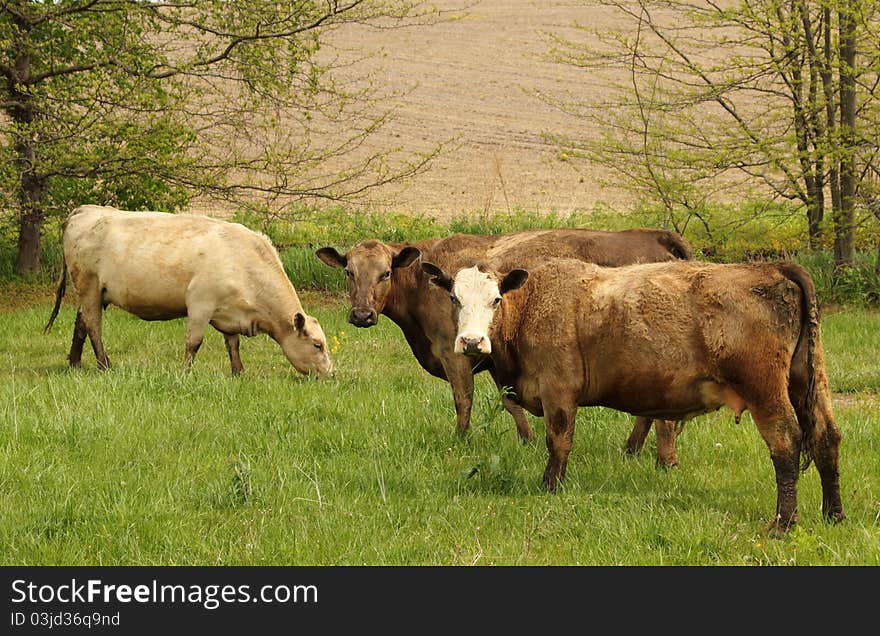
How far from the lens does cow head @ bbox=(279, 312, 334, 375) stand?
12203mm

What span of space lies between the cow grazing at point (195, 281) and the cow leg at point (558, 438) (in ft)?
17.2

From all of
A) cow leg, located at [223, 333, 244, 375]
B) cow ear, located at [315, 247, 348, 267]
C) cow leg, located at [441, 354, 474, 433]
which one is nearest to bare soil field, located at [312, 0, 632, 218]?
cow leg, located at [223, 333, 244, 375]

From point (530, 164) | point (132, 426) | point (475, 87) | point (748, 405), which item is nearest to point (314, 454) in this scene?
point (132, 426)

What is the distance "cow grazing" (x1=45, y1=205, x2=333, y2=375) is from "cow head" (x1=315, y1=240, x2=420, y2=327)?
242 centimetres

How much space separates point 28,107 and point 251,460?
11696 millimetres

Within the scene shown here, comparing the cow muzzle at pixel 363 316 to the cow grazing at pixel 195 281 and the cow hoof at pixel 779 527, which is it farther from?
the cow hoof at pixel 779 527

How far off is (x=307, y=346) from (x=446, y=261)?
3005mm

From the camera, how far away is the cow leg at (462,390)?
9.26 m

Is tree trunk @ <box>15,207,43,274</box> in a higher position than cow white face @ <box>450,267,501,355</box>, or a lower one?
lower

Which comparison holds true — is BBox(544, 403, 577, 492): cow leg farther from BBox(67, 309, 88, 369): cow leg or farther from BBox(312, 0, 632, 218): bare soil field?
BBox(312, 0, 632, 218): bare soil field

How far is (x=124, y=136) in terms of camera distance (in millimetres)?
15828

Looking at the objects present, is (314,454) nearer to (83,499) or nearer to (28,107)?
(83,499)

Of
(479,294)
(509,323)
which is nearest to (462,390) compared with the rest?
(509,323)

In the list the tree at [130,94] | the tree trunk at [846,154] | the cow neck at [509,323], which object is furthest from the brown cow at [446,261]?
the tree trunk at [846,154]
